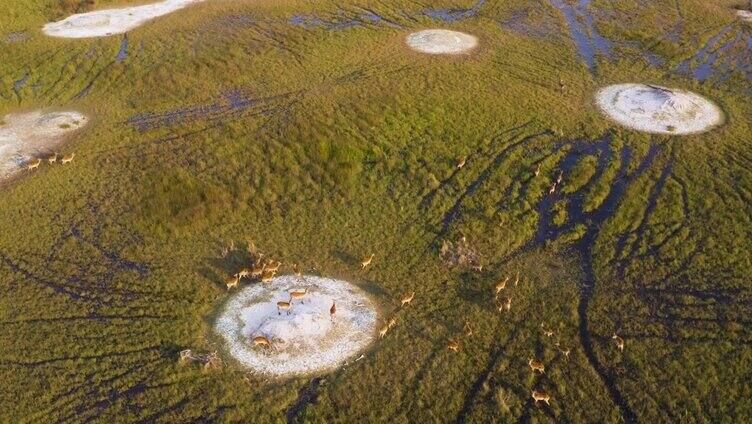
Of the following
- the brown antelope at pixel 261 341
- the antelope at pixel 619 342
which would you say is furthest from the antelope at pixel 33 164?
the antelope at pixel 619 342

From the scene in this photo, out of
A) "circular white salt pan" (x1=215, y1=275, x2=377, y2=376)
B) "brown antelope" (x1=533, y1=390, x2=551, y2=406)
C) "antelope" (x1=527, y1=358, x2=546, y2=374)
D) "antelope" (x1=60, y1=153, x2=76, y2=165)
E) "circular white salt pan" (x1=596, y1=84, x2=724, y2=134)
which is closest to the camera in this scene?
"brown antelope" (x1=533, y1=390, x2=551, y2=406)

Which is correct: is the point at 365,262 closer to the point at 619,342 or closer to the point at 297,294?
the point at 297,294

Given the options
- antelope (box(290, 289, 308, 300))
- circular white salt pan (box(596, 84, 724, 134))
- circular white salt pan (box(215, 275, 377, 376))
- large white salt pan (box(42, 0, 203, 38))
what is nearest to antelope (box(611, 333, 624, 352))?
circular white salt pan (box(215, 275, 377, 376))

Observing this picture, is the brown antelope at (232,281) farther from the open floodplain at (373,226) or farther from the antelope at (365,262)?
the antelope at (365,262)

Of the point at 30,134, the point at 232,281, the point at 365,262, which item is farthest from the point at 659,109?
the point at 30,134

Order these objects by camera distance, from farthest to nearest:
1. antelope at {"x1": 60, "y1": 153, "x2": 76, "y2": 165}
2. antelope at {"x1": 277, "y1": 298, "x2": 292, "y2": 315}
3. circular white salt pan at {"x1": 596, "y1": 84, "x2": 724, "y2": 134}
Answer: circular white salt pan at {"x1": 596, "y1": 84, "x2": 724, "y2": 134} → antelope at {"x1": 60, "y1": 153, "x2": 76, "y2": 165} → antelope at {"x1": 277, "y1": 298, "x2": 292, "y2": 315}

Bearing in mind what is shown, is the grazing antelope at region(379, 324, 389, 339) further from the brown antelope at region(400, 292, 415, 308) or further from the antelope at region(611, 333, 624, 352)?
the antelope at region(611, 333, 624, 352)

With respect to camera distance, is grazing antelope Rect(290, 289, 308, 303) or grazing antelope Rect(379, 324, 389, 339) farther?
grazing antelope Rect(290, 289, 308, 303)
